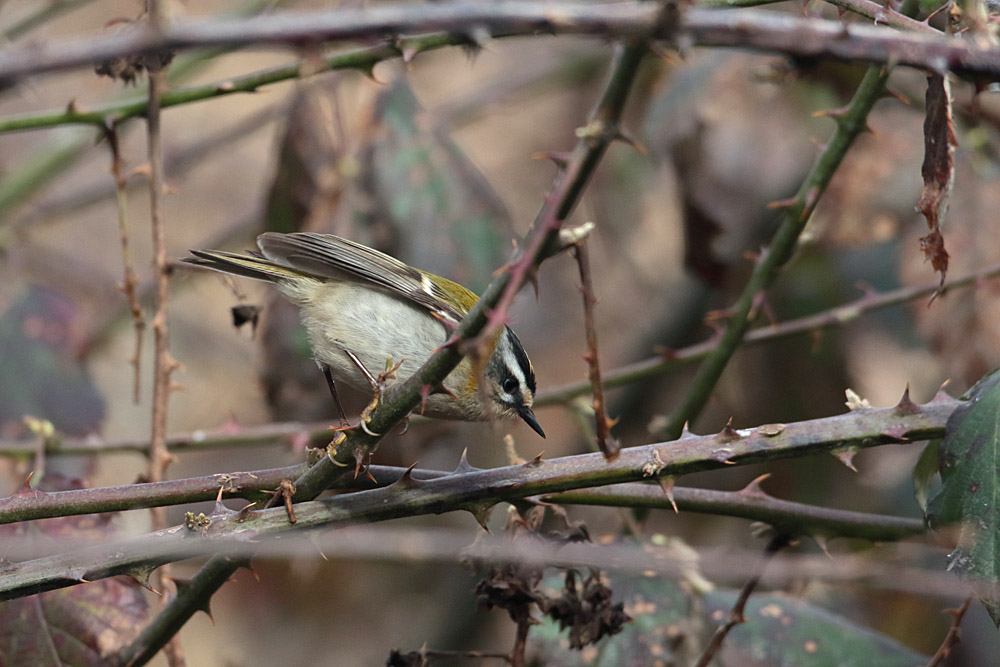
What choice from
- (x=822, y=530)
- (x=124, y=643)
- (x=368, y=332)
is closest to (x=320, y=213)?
(x=368, y=332)

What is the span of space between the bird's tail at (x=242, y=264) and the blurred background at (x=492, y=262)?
16 cm

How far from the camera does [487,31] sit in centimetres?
89

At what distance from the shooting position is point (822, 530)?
2166mm

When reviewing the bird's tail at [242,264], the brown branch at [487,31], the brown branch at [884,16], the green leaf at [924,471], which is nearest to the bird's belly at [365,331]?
the bird's tail at [242,264]

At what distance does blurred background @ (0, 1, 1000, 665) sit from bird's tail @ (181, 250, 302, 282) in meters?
0.16

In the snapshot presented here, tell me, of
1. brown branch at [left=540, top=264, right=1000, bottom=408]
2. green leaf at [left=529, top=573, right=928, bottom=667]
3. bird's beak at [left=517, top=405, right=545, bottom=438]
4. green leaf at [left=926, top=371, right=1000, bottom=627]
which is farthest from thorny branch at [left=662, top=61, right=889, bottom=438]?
green leaf at [left=926, top=371, right=1000, bottom=627]

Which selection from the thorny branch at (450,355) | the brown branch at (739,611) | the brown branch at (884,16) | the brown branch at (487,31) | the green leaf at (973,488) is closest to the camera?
the brown branch at (487,31)

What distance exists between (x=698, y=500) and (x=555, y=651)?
27.1 inches

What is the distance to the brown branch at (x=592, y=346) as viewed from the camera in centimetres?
126

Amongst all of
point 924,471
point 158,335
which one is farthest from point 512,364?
point 924,471

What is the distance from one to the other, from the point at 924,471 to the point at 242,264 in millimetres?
1946

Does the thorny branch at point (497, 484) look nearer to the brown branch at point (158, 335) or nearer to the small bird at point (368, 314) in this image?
the brown branch at point (158, 335)

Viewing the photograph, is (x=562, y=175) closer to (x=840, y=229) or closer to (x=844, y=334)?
(x=840, y=229)

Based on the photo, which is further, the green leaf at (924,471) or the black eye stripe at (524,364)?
the black eye stripe at (524,364)
